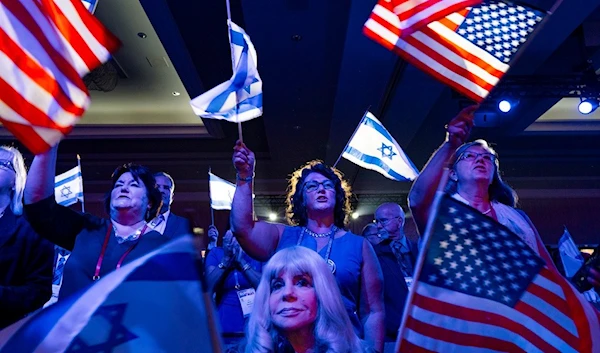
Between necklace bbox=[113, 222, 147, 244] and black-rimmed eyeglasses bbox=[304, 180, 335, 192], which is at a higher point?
black-rimmed eyeglasses bbox=[304, 180, 335, 192]

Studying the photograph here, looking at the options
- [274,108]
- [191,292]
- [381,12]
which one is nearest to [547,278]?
[191,292]

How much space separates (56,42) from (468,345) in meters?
1.95

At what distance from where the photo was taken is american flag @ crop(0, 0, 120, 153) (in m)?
2.06

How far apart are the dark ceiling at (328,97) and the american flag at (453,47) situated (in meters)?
2.15

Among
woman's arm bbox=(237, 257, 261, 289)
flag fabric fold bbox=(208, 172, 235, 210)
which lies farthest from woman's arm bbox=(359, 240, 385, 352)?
flag fabric fold bbox=(208, 172, 235, 210)

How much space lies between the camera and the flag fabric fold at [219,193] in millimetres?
6957

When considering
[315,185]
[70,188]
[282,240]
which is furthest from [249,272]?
[70,188]

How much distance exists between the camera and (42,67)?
7.16 feet

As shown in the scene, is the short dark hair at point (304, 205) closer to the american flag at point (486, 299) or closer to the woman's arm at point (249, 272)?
the woman's arm at point (249, 272)

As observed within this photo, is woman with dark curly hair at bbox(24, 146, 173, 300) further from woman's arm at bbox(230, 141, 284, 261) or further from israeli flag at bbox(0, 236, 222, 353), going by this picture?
israeli flag at bbox(0, 236, 222, 353)

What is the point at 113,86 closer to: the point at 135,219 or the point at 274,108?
the point at 274,108

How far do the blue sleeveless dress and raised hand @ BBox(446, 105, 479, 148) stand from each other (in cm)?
67

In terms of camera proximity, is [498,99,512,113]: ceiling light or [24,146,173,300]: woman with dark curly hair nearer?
[24,146,173,300]: woman with dark curly hair

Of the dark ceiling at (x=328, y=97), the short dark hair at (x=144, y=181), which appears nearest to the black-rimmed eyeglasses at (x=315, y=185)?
the short dark hair at (x=144, y=181)
